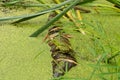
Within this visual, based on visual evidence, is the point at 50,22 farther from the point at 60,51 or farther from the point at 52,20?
the point at 60,51

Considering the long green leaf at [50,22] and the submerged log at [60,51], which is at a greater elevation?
the long green leaf at [50,22]

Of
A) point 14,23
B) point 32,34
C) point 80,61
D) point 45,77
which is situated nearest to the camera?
point 45,77

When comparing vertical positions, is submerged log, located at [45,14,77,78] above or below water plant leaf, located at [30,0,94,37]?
below

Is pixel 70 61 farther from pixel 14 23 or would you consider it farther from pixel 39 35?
pixel 14 23

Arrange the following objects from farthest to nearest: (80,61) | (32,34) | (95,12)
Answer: (95,12), (32,34), (80,61)

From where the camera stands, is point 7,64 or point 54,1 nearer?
point 7,64

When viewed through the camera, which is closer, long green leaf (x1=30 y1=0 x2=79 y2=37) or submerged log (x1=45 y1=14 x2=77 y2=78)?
submerged log (x1=45 y1=14 x2=77 y2=78)

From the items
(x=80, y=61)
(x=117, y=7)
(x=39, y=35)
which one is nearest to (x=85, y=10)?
(x=117, y=7)

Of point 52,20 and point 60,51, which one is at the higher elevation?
point 52,20

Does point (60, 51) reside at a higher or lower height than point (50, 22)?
lower

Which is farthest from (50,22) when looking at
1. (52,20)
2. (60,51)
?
(60,51)

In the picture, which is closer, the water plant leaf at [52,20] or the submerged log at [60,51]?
the submerged log at [60,51]
